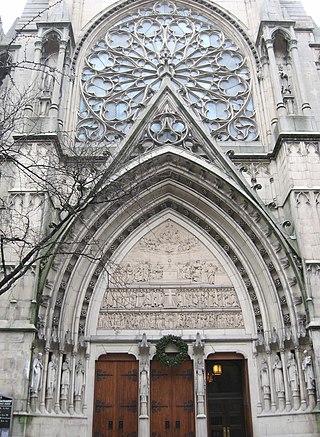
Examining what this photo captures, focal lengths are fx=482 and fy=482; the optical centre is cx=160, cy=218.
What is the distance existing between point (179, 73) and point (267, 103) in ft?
11.3

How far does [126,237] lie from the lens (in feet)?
47.1

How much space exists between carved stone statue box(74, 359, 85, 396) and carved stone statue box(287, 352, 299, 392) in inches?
205

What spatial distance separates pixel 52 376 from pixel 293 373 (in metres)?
5.85

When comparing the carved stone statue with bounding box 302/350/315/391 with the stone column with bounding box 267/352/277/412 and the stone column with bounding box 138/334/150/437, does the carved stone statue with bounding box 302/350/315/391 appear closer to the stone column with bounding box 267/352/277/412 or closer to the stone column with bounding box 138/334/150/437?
the stone column with bounding box 267/352/277/412

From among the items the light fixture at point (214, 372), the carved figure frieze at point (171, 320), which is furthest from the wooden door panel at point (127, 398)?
the light fixture at point (214, 372)

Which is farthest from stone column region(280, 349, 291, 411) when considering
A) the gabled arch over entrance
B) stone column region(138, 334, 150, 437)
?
stone column region(138, 334, 150, 437)

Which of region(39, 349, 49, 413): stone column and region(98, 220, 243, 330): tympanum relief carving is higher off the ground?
region(98, 220, 243, 330): tympanum relief carving

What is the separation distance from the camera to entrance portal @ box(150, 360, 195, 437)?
40.5 ft

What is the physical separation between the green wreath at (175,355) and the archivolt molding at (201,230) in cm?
202

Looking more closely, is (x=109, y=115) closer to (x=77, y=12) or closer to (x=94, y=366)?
(x=77, y=12)

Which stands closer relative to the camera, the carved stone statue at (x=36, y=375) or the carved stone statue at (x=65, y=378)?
Answer: the carved stone statue at (x=36, y=375)

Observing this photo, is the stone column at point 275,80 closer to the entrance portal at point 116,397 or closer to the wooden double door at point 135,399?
the wooden double door at point 135,399

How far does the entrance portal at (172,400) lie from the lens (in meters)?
12.3

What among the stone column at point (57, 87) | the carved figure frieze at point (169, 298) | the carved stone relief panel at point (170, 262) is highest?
the stone column at point (57, 87)
